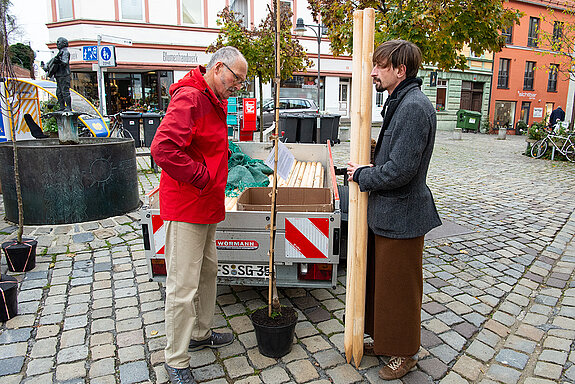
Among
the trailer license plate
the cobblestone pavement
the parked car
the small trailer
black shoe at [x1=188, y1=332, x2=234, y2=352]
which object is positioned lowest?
the cobblestone pavement

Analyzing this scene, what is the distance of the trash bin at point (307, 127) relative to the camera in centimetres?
1545

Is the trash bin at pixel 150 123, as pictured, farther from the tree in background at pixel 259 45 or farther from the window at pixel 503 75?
the window at pixel 503 75

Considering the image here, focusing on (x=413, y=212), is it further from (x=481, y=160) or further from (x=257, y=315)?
(x=481, y=160)

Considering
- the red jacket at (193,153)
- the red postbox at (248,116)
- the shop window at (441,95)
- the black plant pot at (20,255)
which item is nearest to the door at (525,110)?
the shop window at (441,95)

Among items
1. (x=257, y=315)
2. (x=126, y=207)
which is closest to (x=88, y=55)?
(x=126, y=207)

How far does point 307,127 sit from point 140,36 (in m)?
14.7

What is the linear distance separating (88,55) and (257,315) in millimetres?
11231

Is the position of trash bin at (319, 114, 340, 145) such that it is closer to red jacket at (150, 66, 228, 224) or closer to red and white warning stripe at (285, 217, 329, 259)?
red and white warning stripe at (285, 217, 329, 259)

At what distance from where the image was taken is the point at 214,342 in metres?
3.29

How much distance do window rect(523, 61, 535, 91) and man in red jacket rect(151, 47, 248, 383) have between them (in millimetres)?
37731

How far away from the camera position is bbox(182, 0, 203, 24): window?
2606 centimetres

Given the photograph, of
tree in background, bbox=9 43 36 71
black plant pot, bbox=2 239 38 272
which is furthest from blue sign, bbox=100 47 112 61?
black plant pot, bbox=2 239 38 272

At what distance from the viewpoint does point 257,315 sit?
3.16 metres

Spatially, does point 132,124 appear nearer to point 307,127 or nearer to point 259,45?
point 259,45
